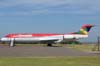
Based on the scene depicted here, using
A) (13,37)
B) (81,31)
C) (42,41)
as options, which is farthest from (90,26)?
(13,37)

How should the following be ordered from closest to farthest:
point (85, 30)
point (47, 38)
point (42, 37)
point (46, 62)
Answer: point (46, 62) < point (47, 38) < point (42, 37) < point (85, 30)

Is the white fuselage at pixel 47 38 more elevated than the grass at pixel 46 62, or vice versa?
the white fuselage at pixel 47 38

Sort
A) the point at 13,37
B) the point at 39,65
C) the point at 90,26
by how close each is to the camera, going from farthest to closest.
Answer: the point at 90,26, the point at 13,37, the point at 39,65

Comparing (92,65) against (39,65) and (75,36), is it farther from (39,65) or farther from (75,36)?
(75,36)

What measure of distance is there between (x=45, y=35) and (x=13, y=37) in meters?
9.40

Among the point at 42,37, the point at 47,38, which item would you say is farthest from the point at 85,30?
the point at 42,37

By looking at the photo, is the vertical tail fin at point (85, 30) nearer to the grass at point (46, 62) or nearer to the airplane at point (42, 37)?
the airplane at point (42, 37)

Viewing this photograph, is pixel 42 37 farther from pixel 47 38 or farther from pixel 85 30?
pixel 85 30

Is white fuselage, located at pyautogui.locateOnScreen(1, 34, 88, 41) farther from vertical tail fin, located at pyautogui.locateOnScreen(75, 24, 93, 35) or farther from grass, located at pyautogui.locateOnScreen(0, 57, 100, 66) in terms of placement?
grass, located at pyautogui.locateOnScreen(0, 57, 100, 66)

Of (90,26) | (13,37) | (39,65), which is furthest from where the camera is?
(90,26)

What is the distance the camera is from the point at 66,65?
679 inches

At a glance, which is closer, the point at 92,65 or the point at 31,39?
the point at 92,65

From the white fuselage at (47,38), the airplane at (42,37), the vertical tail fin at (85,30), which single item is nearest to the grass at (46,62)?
the airplane at (42,37)

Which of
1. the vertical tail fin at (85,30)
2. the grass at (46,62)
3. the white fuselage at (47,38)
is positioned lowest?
the grass at (46,62)
